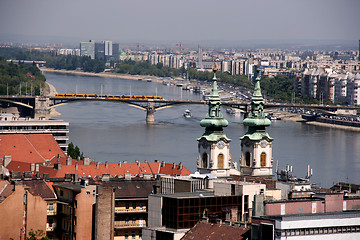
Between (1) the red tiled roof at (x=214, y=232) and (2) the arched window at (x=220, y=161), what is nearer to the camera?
(1) the red tiled roof at (x=214, y=232)

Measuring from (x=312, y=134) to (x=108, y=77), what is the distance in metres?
65.7

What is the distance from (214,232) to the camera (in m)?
14.4

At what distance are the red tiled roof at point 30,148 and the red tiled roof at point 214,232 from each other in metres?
12.2

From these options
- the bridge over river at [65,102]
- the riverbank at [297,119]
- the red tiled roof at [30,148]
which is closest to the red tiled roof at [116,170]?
the red tiled roof at [30,148]

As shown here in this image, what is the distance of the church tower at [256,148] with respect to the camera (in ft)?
68.0

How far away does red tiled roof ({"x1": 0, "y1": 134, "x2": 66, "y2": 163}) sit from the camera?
89.9 ft

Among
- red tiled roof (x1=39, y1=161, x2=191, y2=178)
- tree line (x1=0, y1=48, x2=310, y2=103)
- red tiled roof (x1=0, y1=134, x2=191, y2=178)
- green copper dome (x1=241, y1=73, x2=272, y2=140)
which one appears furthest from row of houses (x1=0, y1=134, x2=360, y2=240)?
tree line (x1=0, y1=48, x2=310, y2=103)

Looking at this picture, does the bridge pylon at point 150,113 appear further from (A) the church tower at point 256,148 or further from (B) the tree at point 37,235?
(B) the tree at point 37,235

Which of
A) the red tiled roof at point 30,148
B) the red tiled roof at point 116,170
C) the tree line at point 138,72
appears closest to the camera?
the red tiled roof at point 116,170

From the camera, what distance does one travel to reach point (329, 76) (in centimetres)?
7388

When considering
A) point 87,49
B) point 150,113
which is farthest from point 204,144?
point 87,49

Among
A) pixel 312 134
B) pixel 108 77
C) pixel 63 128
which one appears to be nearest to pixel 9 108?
pixel 312 134

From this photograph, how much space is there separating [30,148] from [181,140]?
47.7 feet

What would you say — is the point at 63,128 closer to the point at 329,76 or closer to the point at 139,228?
the point at 139,228
